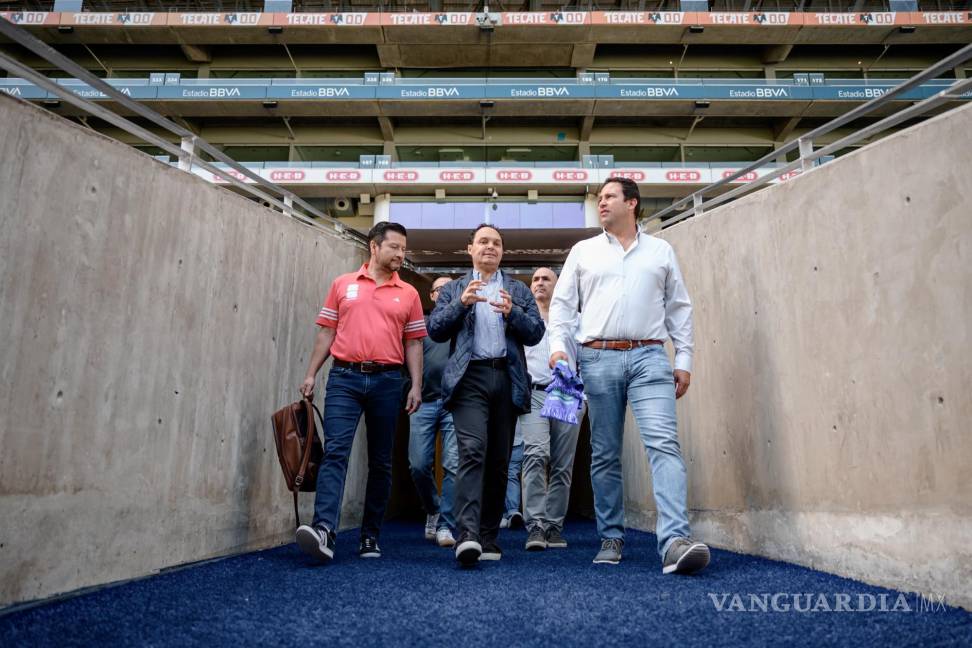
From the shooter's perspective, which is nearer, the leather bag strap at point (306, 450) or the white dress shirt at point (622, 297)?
the white dress shirt at point (622, 297)

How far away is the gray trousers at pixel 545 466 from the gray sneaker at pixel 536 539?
64 mm

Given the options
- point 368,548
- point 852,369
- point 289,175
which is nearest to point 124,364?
point 368,548

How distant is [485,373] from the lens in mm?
3215

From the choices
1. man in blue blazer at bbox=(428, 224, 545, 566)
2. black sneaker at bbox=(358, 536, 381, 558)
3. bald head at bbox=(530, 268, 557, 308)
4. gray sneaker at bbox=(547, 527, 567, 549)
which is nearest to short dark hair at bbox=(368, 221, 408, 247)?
man in blue blazer at bbox=(428, 224, 545, 566)

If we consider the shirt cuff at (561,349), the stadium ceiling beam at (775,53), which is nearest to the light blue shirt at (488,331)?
the shirt cuff at (561,349)

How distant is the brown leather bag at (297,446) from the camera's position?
3.26 meters

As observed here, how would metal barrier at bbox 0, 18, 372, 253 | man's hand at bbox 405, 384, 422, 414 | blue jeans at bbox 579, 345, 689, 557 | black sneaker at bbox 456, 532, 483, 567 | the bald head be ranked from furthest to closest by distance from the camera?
the bald head
man's hand at bbox 405, 384, 422, 414
black sneaker at bbox 456, 532, 483, 567
blue jeans at bbox 579, 345, 689, 557
metal barrier at bbox 0, 18, 372, 253

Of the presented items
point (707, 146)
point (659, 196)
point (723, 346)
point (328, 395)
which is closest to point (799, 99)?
point (707, 146)

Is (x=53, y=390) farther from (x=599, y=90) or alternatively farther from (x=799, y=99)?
(x=799, y=99)

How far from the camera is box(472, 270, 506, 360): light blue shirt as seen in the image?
10.7ft

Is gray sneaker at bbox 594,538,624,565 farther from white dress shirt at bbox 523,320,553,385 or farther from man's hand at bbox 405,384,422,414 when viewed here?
white dress shirt at bbox 523,320,553,385

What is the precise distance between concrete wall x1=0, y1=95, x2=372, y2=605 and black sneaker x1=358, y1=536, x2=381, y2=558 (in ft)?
2.33

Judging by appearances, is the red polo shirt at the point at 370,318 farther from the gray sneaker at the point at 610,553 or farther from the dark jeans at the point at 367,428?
the gray sneaker at the point at 610,553

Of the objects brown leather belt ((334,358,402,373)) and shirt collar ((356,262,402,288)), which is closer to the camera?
brown leather belt ((334,358,402,373))
